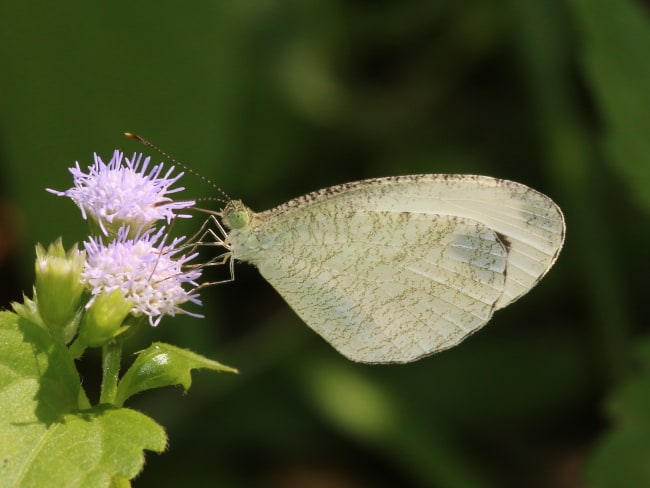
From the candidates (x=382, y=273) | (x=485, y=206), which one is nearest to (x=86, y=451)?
(x=382, y=273)

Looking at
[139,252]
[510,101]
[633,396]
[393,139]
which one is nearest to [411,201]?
[139,252]

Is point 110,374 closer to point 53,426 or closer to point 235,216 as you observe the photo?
point 53,426

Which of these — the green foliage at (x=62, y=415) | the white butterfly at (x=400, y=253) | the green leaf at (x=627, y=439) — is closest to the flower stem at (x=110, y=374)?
the green foliage at (x=62, y=415)

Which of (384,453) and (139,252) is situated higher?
(139,252)

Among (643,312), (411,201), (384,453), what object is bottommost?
(384,453)

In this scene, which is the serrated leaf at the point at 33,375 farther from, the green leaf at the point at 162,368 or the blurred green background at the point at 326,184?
the blurred green background at the point at 326,184

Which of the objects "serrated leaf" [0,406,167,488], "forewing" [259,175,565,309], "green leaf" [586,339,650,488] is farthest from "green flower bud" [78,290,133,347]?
"green leaf" [586,339,650,488]

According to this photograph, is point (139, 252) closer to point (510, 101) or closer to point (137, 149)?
point (137, 149)
